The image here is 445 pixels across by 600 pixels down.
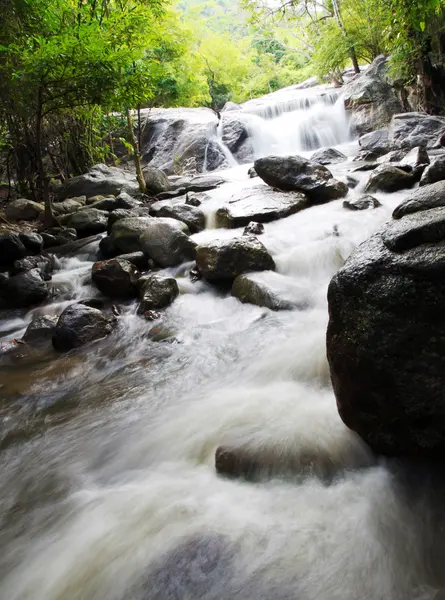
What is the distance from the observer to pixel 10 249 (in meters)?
6.93

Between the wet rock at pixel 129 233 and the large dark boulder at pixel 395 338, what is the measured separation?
5.30m

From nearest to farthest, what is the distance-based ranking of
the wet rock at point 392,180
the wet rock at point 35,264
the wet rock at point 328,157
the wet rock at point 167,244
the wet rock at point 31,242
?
1. the wet rock at point 167,244
2. the wet rock at point 35,264
3. the wet rock at point 392,180
4. the wet rock at point 31,242
5. the wet rock at point 328,157

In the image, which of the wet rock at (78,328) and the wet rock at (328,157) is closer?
the wet rock at (78,328)

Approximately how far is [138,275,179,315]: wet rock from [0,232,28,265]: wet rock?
10.3 feet

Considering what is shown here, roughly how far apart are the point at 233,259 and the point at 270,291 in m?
0.85

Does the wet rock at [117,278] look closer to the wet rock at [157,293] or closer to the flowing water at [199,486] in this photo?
the wet rock at [157,293]

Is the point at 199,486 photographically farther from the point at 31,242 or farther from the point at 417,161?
the point at 417,161

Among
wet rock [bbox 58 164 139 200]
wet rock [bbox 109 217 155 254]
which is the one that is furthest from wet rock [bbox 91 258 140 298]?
wet rock [bbox 58 164 139 200]

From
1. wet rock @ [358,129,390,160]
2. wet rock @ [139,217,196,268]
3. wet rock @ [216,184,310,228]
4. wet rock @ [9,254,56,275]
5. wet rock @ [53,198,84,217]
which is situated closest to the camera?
wet rock @ [139,217,196,268]

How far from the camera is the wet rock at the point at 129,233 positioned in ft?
22.3

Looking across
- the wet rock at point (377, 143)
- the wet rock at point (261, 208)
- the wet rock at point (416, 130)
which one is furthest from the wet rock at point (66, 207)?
the wet rock at point (416, 130)

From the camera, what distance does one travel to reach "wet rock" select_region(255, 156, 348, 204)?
7781 mm

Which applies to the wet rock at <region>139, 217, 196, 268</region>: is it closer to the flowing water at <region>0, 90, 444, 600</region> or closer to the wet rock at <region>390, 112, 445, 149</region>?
the flowing water at <region>0, 90, 444, 600</region>

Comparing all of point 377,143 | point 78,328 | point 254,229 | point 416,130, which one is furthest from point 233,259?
point 377,143
